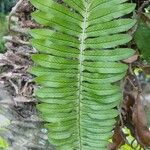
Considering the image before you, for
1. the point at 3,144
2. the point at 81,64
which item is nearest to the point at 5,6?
the point at 3,144

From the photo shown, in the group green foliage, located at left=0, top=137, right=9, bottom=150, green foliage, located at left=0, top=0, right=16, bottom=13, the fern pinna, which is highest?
the fern pinna

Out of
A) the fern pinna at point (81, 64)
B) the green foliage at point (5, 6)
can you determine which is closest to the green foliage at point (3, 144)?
the fern pinna at point (81, 64)

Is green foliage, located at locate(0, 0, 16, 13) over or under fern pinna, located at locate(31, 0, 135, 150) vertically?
under

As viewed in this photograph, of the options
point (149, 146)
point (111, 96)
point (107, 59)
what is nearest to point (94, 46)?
point (107, 59)

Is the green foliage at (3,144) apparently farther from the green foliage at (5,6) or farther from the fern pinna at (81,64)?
the green foliage at (5,6)

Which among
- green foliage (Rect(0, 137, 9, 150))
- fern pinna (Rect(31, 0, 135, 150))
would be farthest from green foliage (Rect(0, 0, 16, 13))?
fern pinna (Rect(31, 0, 135, 150))

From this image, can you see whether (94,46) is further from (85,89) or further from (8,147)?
(8,147)

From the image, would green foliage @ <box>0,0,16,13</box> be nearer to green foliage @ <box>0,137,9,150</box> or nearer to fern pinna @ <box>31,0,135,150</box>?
green foliage @ <box>0,137,9,150</box>

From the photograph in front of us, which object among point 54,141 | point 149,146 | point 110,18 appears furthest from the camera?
point 149,146

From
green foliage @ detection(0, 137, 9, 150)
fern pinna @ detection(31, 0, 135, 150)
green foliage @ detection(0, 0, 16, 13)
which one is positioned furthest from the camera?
green foliage @ detection(0, 0, 16, 13)
